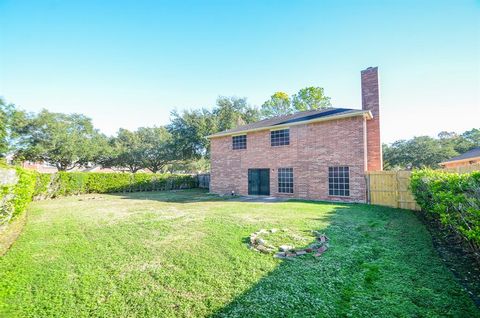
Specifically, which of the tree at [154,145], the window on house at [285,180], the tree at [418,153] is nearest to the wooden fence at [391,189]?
the window on house at [285,180]

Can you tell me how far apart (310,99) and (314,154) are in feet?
92.3

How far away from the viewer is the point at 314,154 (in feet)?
46.0

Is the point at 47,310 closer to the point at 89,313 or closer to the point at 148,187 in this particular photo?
the point at 89,313

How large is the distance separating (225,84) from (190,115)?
1044cm

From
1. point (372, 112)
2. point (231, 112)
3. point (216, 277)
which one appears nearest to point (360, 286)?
point (216, 277)

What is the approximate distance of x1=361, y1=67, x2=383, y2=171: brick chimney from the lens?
1387 centimetres

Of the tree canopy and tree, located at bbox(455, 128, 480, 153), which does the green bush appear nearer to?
the tree canopy

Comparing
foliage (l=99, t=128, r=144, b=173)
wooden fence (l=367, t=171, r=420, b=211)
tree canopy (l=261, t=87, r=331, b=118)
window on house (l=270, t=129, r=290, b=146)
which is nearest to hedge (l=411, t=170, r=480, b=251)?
wooden fence (l=367, t=171, r=420, b=211)

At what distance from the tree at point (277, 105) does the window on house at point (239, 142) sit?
82.3 feet

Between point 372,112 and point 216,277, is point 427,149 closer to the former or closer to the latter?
point 372,112

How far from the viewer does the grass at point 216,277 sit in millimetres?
2932

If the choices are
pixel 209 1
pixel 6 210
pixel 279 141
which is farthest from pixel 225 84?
pixel 6 210

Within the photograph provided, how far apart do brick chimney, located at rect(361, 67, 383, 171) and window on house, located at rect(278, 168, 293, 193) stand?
16.2ft

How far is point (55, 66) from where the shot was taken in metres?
11.8
